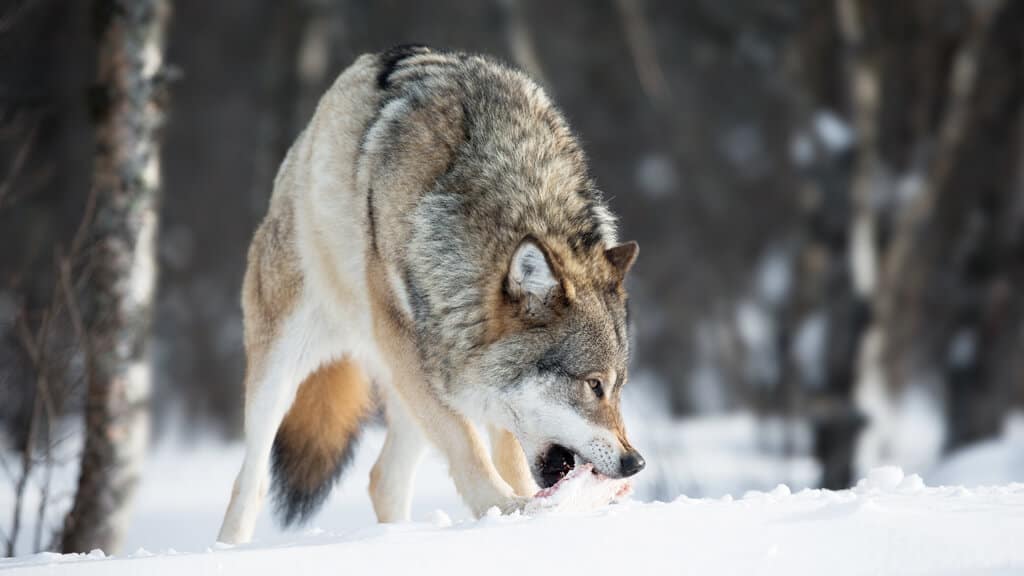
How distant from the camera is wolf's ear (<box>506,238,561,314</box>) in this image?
365cm

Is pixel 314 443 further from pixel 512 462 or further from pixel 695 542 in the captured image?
pixel 695 542

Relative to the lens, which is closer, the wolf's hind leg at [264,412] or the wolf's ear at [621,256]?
the wolf's ear at [621,256]

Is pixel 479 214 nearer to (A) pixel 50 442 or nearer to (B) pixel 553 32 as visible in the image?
(A) pixel 50 442

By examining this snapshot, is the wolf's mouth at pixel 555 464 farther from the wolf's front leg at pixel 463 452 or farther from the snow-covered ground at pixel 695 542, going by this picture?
the snow-covered ground at pixel 695 542

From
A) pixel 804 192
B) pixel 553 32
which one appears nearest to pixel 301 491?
pixel 804 192

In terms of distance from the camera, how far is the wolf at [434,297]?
3754 mm

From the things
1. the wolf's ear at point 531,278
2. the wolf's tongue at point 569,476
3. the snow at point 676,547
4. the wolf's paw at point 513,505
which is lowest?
the snow at point 676,547

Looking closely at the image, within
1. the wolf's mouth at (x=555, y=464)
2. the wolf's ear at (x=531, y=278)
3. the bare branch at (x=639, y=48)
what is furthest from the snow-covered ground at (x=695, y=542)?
the bare branch at (x=639, y=48)

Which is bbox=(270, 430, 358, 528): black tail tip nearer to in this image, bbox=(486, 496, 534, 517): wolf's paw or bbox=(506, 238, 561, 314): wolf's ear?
bbox=(486, 496, 534, 517): wolf's paw

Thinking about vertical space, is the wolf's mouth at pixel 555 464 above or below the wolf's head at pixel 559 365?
below

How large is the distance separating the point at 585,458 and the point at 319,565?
1225 mm

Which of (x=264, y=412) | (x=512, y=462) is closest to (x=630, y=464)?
(x=512, y=462)

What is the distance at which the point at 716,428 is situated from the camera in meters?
14.5

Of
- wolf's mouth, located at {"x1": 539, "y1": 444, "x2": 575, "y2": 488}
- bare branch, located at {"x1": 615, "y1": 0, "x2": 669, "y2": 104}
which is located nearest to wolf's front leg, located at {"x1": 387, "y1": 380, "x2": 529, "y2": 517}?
wolf's mouth, located at {"x1": 539, "y1": 444, "x2": 575, "y2": 488}
